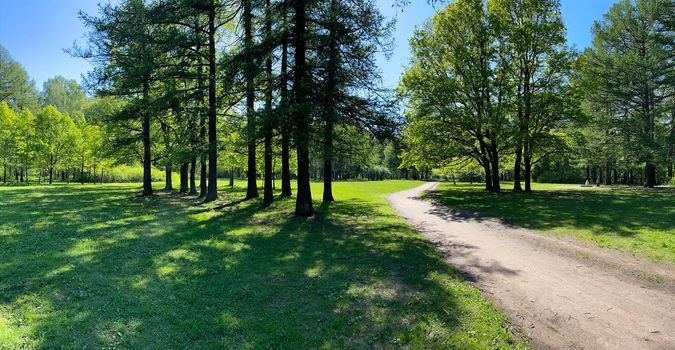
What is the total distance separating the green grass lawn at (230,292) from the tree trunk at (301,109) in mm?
3010

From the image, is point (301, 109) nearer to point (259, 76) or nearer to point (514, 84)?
point (259, 76)

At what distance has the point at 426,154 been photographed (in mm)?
23938

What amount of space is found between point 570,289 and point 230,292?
604 cm

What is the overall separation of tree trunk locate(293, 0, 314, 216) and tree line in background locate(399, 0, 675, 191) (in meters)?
10.1

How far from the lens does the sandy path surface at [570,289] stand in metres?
4.57

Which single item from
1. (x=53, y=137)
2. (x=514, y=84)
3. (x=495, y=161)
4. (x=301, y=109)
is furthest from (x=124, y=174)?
(x=514, y=84)

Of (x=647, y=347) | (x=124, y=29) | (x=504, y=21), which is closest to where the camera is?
(x=647, y=347)

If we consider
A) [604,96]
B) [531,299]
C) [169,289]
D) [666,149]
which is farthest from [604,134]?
[169,289]

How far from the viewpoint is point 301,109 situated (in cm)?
1131

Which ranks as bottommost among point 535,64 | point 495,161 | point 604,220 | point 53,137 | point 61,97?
point 604,220

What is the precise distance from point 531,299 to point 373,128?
8.81m

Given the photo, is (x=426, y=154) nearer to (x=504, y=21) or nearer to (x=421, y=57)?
(x=421, y=57)

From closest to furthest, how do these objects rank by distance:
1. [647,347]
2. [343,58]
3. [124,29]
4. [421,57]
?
[647,347], [343,58], [124,29], [421,57]

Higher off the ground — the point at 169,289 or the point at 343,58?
the point at 343,58
